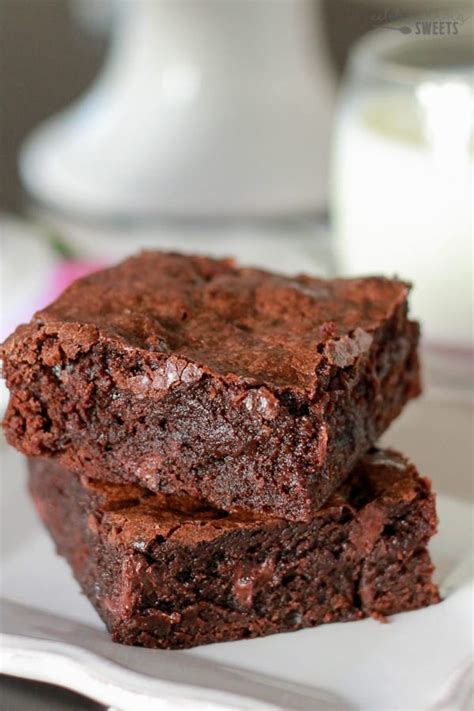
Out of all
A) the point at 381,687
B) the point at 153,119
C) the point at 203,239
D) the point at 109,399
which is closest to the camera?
the point at 381,687

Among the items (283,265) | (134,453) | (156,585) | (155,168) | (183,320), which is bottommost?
(156,585)

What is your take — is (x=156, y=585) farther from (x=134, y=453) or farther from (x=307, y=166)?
(x=307, y=166)

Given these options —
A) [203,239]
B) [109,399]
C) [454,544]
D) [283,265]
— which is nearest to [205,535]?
[109,399]

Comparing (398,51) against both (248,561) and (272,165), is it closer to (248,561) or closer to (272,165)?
(272,165)

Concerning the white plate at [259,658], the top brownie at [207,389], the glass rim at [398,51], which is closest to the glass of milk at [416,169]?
the glass rim at [398,51]

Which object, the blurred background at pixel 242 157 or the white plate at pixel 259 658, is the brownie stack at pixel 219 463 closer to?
the white plate at pixel 259 658

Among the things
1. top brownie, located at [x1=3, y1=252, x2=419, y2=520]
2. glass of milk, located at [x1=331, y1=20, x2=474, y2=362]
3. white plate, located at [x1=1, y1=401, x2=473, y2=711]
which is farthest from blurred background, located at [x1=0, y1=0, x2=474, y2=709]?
top brownie, located at [x1=3, y1=252, x2=419, y2=520]

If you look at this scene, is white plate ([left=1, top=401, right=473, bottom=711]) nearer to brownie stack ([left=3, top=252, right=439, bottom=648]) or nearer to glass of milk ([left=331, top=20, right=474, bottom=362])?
brownie stack ([left=3, top=252, right=439, bottom=648])

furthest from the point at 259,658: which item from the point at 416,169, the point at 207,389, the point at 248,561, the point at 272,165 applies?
the point at 272,165
